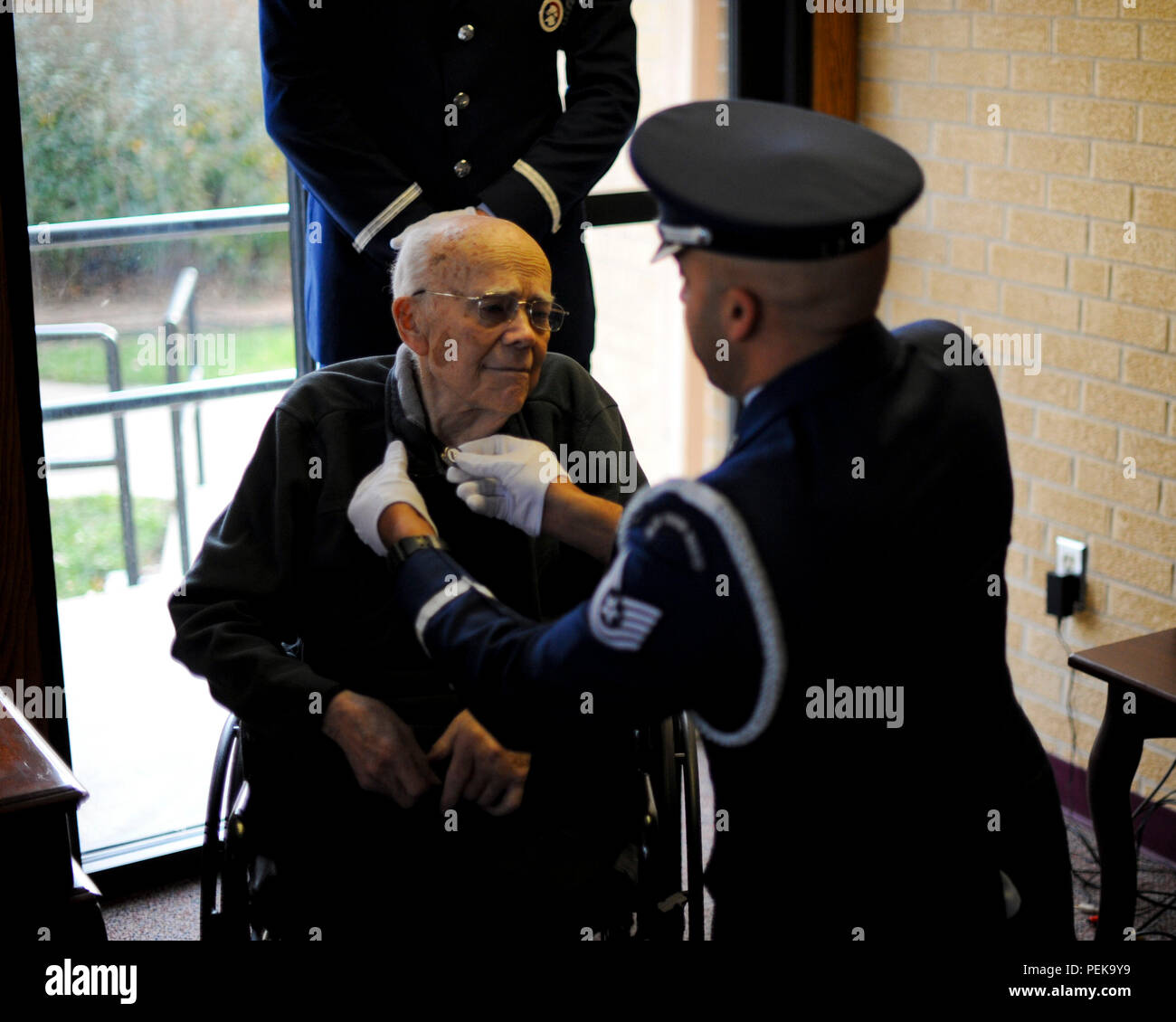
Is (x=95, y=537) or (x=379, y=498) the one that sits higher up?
(x=379, y=498)

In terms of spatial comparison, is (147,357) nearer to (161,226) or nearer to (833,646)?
(161,226)

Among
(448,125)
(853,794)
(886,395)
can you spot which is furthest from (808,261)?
(448,125)

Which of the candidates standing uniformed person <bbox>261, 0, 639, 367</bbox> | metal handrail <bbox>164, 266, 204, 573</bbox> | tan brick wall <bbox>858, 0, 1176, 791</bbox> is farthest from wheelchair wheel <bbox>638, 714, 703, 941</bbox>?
tan brick wall <bbox>858, 0, 1176, 791</bbox>

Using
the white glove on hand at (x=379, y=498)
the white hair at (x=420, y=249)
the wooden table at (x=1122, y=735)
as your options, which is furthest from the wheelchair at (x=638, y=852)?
the wooden table at (x=1122, y=735)

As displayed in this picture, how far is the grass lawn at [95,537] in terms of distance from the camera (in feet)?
8.96

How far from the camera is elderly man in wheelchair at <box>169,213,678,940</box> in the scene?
1.76m

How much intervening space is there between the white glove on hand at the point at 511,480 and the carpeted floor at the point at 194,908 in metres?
1.26

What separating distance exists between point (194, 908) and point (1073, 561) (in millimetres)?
1904

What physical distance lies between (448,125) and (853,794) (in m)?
1.48

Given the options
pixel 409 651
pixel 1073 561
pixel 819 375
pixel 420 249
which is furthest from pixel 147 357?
pixel 1073 561

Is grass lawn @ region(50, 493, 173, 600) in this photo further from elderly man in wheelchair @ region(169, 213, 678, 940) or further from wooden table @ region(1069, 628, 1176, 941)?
wooden table @ region(1069, 628, 1176, 941)

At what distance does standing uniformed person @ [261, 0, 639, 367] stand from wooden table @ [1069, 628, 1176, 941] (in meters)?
1.09

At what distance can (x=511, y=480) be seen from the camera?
1838mm

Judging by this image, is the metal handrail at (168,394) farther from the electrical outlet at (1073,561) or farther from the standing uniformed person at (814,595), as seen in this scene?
the electrical outlet at (1073,561)
